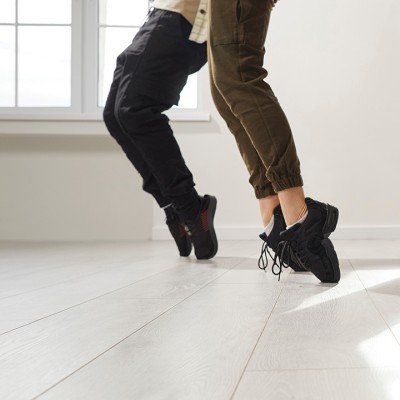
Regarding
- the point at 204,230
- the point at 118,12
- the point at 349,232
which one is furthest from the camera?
the point at 118,12

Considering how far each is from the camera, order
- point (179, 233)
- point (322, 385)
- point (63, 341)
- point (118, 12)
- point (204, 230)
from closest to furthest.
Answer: point (322, 385), point (63, 341), point (204, 230), point (179, 233), point (118, 12)

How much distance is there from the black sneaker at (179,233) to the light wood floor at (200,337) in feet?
1.58

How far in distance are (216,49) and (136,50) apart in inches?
22.0

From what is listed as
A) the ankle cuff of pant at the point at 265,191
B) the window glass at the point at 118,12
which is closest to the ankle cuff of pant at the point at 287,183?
the ankle cuff of pant at the point at 265,191

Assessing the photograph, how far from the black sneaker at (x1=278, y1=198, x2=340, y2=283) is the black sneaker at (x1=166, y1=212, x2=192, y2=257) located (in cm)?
73

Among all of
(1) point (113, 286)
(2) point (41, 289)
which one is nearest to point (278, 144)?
(1) point (113, 286)

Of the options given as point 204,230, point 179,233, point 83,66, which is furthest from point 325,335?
point 83,66

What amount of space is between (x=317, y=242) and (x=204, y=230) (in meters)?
0.68

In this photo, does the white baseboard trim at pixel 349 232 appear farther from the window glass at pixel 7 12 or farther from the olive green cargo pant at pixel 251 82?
the olive green cargo pant at pixel 251 82

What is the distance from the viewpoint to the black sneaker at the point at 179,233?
213 cm

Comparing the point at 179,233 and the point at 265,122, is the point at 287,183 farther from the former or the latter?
the point at 179,233

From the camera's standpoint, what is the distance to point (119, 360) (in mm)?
722

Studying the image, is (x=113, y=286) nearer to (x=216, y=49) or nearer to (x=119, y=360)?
(x=216, y=49)

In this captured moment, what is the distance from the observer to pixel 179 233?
2178 mm
